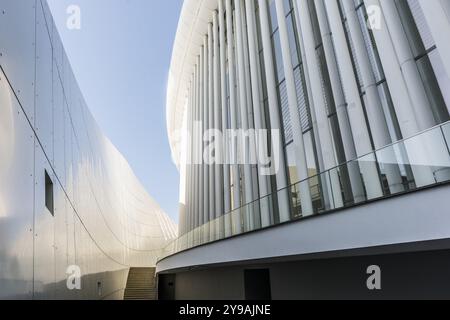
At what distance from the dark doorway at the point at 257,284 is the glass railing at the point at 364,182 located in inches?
125

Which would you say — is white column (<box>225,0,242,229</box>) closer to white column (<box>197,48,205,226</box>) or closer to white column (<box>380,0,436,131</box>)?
white column (<box>197,48,205,226</box>)

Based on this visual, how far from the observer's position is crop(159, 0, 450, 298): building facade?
18.1 ft

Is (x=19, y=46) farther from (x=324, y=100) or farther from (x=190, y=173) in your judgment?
(x=190, y=173)

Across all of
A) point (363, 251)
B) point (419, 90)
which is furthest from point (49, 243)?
point (419, 90)

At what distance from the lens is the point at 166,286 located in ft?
82.6

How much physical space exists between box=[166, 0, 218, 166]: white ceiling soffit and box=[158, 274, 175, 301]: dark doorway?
14.7 m

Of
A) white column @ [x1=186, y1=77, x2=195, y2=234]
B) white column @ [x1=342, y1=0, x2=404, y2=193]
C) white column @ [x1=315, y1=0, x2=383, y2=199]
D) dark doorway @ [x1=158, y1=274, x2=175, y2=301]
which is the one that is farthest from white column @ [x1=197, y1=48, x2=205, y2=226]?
white column @ [x1=342, y1=0, x2=404, y2=193]

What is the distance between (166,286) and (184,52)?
16.9 m

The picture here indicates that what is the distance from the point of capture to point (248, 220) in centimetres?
954

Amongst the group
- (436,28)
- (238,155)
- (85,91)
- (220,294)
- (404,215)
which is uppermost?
(85,91)

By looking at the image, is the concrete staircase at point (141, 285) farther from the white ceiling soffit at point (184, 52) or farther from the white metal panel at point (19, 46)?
the white metal panel at point (19, 46)

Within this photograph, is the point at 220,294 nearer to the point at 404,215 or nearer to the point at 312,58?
the point at 312,58

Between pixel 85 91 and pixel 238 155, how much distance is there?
7159 millimetres
